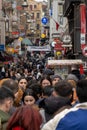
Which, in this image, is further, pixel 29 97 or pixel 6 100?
pixel 29 97

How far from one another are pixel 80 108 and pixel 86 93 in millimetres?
487

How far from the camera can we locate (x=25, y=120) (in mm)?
5527

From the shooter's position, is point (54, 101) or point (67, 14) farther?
point (67, 14)

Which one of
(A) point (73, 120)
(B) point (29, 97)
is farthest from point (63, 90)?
(A) point (73, 120)

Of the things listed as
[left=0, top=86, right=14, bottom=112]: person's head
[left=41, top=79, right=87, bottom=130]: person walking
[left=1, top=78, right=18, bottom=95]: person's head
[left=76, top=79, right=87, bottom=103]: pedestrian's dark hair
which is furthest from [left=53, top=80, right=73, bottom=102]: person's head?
[left=41, top=79, right=87, bottom=130]: person walking

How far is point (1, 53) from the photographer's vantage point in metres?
50.1

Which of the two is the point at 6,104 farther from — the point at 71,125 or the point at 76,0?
the point at 76,0

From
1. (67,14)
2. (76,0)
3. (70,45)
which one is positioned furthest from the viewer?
(67,14)

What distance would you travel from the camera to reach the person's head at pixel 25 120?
5.53 meters

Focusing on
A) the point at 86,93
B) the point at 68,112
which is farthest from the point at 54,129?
the point at 86,93

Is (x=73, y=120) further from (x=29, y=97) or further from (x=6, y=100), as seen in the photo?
(x=29, y=97)

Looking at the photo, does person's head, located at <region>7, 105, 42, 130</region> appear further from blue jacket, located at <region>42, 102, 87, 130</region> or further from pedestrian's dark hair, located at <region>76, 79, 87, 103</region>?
blue jacket, located at <region>42, 102, 87, 130</region>

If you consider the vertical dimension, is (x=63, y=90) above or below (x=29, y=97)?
above

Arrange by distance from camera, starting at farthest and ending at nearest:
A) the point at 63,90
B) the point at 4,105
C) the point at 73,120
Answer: the point at 63,90 → the point at 4,105 → the point at 73,120
